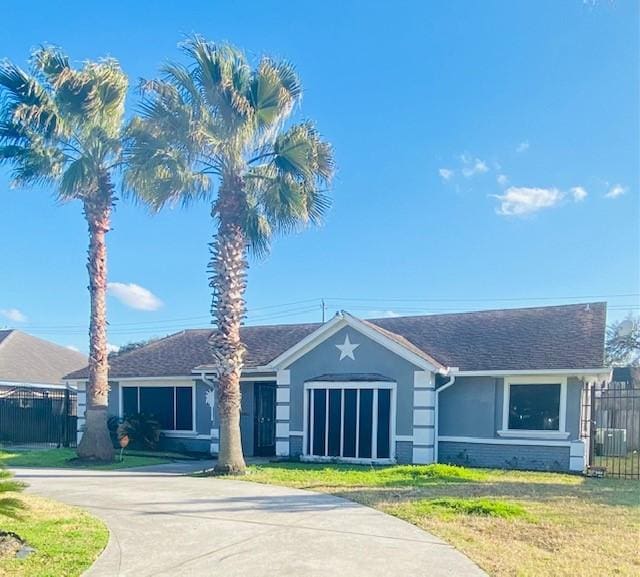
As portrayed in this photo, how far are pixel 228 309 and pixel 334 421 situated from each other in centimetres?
458

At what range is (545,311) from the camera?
58.7ft

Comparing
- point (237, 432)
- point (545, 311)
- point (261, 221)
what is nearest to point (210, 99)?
point (261, 221)

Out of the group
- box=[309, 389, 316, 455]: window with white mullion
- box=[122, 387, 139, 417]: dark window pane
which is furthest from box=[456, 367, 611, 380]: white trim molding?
box=[122, 387, 139, 417]: dark window pane

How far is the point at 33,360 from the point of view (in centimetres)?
2745

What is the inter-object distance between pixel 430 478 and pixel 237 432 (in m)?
4.22

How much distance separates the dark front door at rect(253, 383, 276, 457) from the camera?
59.8 feet

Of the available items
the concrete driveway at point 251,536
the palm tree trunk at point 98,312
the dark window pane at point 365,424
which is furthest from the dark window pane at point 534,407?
the palm tree trunk at point 98,312

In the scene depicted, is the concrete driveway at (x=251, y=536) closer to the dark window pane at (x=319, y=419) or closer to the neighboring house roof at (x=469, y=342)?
the dark window pane at (x=319, y=419)

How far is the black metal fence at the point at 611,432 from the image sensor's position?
14595mm

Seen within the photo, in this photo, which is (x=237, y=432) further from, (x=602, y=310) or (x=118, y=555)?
(x=602, y=310)

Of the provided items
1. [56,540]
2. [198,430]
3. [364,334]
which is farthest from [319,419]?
[56,540]

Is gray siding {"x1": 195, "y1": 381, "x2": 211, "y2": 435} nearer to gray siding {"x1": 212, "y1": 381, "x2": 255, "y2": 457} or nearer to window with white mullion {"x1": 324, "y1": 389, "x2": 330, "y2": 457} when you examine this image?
gray siding {"x1": 212, "y1": 381, "x2": 255, "y2": 457}

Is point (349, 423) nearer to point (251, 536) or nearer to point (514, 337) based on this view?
point (514, 337)

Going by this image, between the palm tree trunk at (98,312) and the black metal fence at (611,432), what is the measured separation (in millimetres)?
12055
